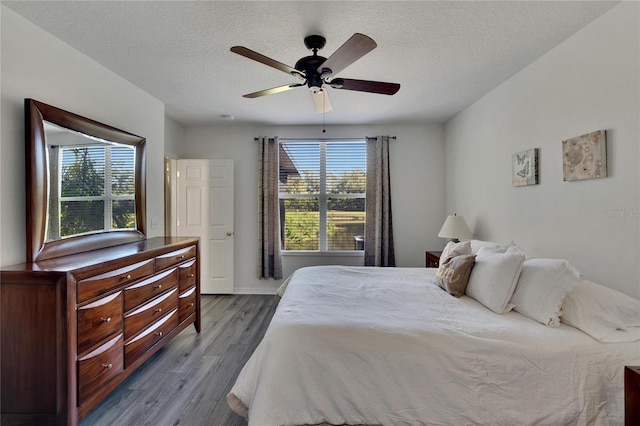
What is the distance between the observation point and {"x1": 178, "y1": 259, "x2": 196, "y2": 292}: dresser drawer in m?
2.78

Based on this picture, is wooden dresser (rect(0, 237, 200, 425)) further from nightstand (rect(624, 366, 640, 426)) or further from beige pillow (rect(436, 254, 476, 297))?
nightstand (rect(624, 366, 640, 426))

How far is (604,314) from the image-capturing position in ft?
4.92

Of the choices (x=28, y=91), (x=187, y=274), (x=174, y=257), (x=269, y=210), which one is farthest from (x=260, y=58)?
(x=269, y=210)

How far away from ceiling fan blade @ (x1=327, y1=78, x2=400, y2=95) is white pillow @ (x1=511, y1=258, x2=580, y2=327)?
4.98ft

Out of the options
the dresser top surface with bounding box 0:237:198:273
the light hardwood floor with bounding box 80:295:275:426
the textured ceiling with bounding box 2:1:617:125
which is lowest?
the light hardwood floor with bounding box 80:295:275:426

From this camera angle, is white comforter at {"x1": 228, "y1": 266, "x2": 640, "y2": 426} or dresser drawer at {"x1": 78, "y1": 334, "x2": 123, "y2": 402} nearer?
white comforter at {"x1": 228, "y1": 266, "x2": 640, "y2": 426}

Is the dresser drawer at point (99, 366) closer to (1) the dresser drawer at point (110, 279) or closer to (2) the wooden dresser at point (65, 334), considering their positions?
(2) the wooden dresser at point (65, 334)

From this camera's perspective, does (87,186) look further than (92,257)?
Yes

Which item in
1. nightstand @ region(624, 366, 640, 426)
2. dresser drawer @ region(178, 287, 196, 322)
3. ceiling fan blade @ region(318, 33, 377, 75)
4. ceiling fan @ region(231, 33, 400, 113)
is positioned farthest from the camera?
dresser drawer @ region(178, 287, 196, 322)

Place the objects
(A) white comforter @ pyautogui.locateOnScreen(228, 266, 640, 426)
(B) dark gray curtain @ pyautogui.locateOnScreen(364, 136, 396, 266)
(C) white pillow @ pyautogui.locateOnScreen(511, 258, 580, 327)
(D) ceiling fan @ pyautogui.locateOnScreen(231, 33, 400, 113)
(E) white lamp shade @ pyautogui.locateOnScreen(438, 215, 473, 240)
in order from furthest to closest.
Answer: (B) dark gray curtain @ pyautogui.locateOnScreen(364, 136, 396, 266), (E) white lamp shade @ pyautogui.locateOnScreen(438, 215, 473, 240), (D) ceiling fan @ pyautogui.locateOnScreen(231, 33, 400, 113), (C) white pillow @ pyautogui.locateOnScreen(511, 258, 580, 327), (A) white comforter @ pyautogui.locateOnScreen(228, 266, 640, 426)

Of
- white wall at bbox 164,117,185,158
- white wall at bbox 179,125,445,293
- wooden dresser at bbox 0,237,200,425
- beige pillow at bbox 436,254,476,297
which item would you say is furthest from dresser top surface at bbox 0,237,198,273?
beige pillow at bbox 436,254,476,297

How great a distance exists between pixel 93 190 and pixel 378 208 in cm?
329

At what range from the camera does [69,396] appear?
157cm

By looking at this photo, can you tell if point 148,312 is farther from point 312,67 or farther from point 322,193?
point 322,193
